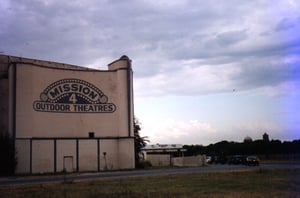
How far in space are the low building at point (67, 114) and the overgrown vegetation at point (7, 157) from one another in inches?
51.0

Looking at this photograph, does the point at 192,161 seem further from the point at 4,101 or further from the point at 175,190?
the point at 175,190

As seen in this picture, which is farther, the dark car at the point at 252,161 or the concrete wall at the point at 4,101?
the dark car at the point at 252,161

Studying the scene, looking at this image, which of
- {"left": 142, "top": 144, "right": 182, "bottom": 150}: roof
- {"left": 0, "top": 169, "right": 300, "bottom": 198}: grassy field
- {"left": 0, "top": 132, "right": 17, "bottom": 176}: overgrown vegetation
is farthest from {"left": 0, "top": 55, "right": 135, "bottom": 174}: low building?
{"left": 142, "top": 144, "right": 182, "bottom": 150}: roof

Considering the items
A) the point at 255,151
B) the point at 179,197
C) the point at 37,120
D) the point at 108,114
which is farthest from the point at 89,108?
the point at 255,151

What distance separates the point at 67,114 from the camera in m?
59.5

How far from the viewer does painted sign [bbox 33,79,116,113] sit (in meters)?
58.0

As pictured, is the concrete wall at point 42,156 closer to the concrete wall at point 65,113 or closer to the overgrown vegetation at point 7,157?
the concrete wall at point 65,113

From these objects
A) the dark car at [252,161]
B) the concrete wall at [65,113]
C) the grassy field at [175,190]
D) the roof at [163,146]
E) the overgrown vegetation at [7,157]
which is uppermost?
the concrete wall at [65,113]

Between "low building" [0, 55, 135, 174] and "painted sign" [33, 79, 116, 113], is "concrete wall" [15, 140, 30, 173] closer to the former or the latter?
"low building" [0, 55, 135, 174]

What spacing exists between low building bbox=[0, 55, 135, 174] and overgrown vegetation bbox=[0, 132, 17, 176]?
1.30 m

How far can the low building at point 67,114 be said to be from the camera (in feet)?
182

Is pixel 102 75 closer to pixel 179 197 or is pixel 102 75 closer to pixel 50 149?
pixel 50 149

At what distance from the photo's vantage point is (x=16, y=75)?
55.4 m

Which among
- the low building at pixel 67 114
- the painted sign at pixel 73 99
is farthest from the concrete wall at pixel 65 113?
the painted sign at pixel 73 99
